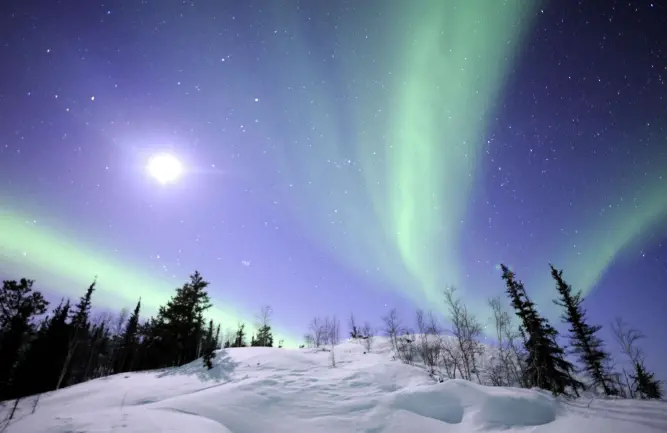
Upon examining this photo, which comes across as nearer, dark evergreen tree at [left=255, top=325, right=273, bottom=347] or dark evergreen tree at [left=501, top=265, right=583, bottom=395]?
dark evergreen tree at [left=501, top=265, right=583, bottom=395]

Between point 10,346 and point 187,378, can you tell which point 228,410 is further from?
point 10,346

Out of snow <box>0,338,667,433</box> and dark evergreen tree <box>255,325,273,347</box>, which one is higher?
dark evergreen tree <box>255,325,273,347</box>

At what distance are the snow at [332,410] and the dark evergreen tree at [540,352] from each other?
469 inches

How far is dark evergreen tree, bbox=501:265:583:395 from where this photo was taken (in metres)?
22.2

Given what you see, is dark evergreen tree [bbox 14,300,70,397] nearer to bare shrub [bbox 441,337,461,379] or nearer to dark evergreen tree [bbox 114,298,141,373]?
dark evergreen tree [bbox 114,298,141,373]

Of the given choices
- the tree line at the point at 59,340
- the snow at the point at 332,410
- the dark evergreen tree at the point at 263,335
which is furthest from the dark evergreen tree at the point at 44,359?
the dark evergreen tree at the point at 263,335

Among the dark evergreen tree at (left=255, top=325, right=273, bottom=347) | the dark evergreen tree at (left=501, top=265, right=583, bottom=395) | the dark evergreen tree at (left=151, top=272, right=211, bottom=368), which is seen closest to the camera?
the dark evergreen tree at (left=501, top=265, right=583, bottom=395)

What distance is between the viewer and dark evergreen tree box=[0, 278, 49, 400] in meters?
24.8

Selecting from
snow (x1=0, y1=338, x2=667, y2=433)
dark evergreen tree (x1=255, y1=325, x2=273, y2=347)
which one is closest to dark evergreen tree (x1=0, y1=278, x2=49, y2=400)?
snow (x1=0, y1=338, x2=667, y2=433)

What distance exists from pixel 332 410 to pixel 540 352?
69.2ft

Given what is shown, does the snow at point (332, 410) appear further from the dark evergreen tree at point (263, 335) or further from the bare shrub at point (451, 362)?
the dark evergreen tree at point (263, 335)

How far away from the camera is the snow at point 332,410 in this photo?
8.64m

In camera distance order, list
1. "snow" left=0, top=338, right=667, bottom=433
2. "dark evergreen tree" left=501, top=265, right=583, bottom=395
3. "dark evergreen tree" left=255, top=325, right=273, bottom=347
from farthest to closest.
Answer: "dark evergreen tree" left=255, top=325, right=273, bottom=347
"dark evergreen tree" left=501, top=265, right=583, bottom=395
"snow" left=0, top=338, right=667, bottom=433

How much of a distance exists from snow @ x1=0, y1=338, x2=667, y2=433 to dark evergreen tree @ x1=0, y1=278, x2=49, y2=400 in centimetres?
1152
